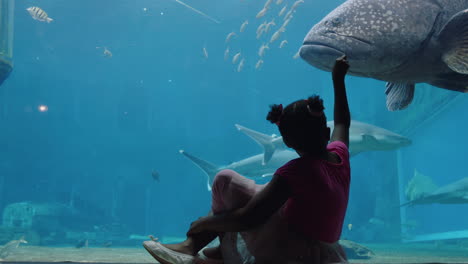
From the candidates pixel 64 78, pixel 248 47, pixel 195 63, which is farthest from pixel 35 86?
pixel 248 47

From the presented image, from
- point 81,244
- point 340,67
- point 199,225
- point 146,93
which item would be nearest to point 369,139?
point 340,67

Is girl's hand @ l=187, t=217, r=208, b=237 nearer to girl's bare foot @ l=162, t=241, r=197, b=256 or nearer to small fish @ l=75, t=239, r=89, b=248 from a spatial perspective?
girl's bare foot @ l=162, t=241, r=197, b=256

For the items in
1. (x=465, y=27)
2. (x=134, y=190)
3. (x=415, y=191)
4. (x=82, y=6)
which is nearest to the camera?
(x=465, y=27)

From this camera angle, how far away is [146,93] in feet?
144

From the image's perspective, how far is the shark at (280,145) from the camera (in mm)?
8625

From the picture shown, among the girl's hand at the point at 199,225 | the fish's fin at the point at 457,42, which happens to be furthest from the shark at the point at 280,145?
the girl's hand at the point at 199,225

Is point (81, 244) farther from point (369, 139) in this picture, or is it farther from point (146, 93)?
point (146, 93)

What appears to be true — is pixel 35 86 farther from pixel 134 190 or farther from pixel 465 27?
pixel 465 27

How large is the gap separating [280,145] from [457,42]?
804cm

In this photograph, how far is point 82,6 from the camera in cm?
2739

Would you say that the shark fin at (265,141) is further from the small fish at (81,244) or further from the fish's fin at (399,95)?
the fish's fin at (399,95)

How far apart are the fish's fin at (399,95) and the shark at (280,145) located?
4.93 metres

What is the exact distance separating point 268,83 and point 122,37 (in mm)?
18195

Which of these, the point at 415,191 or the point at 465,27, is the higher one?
the point at 465,27
